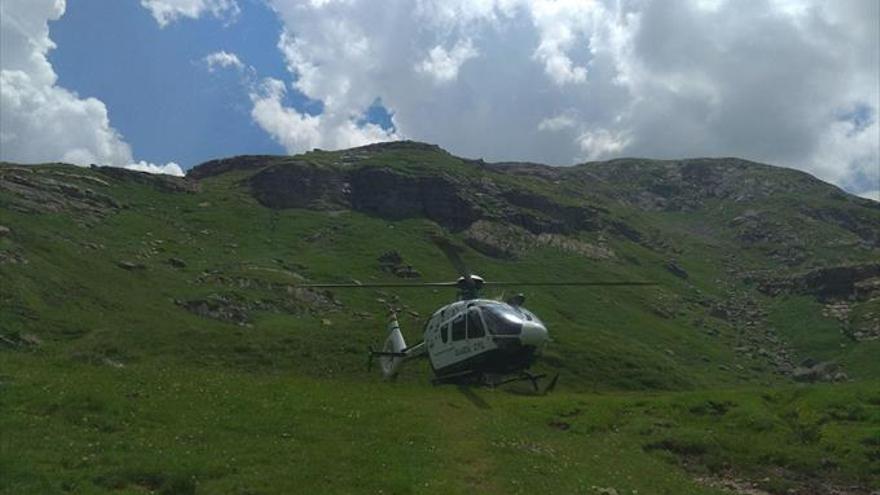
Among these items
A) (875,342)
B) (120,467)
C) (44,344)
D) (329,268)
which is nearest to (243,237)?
(329,268)

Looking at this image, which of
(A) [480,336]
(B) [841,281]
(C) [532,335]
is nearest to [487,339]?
(A) [480,336]

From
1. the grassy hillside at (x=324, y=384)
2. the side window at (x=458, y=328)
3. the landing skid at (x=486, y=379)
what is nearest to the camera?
the grassy hillside at (x=324, y=384)

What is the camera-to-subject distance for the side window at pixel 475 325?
3900 centimetres

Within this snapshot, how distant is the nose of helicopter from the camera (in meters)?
37.8

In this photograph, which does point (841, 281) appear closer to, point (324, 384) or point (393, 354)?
point (393, 354)

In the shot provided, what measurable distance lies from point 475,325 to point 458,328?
156 centimetres

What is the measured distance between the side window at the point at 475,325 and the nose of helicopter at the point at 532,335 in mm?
2134

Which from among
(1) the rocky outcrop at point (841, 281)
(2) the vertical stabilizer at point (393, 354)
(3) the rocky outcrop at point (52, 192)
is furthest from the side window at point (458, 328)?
(1) the rocky outcrop at point (841, 281)

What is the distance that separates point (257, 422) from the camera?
961 inches

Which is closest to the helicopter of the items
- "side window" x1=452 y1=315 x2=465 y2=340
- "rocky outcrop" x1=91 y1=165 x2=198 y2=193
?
"side window" x1=452 y1=315 x2=465 y2=340

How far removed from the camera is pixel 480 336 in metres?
39.0

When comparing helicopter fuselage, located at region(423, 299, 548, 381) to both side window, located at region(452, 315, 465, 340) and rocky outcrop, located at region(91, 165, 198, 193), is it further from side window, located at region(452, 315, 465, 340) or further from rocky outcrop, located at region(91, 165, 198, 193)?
rocky outcrop, located at region(91, 165, 198, 193)

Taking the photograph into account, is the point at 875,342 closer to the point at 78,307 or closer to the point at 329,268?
the point at 329,268

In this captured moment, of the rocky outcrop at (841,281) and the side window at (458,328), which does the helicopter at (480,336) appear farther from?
the rocky outcrop at (841,281)
